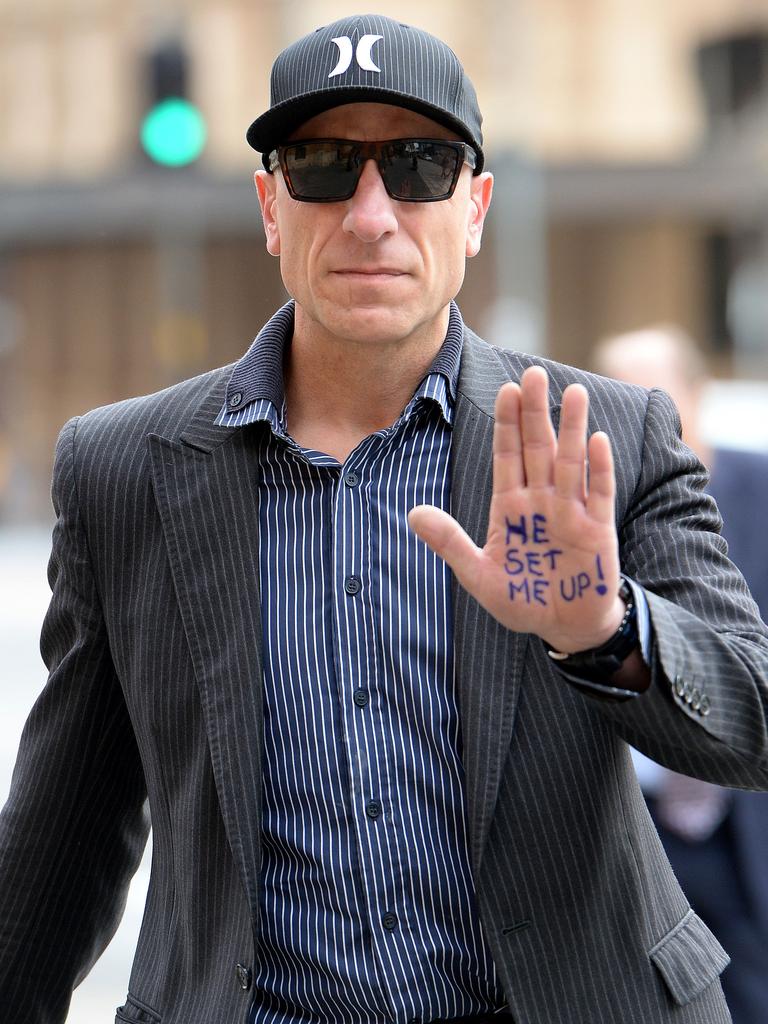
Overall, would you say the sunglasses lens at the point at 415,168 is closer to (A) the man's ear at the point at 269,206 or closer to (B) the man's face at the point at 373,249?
(B) the man's face at the point at 373,249

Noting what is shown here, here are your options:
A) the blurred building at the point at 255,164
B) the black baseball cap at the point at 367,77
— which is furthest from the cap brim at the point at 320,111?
the blurred building at the point at 255,164

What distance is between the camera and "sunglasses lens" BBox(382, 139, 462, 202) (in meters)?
2.73

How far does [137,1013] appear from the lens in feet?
9.03

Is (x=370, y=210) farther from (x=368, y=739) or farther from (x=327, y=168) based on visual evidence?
(x=368, y=739)

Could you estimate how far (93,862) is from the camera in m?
2.93

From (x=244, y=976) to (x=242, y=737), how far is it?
373 mm

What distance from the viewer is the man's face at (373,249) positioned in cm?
273

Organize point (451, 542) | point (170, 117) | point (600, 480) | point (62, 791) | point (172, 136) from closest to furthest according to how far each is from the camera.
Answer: point (600, 480), point (451, 542), point (62, 791), point (172, 136), point (170, 117)

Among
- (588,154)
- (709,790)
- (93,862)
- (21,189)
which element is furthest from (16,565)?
(93,862)

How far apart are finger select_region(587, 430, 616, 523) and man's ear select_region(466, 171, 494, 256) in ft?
2.84

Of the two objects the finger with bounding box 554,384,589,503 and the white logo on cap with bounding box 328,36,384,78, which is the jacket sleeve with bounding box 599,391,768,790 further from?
the white logo on cap with bounding box 328,36,384,78

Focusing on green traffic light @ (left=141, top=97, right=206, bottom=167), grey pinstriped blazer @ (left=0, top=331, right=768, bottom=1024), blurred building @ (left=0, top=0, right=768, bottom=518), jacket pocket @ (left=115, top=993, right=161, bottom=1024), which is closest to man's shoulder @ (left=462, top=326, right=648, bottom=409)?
grey pinstriped blazer @ (left=0, top=331, right=768, bottom=1024)

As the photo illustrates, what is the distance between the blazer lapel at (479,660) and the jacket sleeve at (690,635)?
0.23 metres

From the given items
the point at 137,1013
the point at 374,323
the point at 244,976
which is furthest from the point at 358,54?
the point at 137,1013
